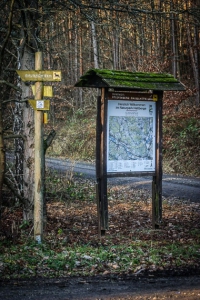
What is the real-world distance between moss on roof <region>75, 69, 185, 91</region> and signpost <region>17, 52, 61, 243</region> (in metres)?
1.00

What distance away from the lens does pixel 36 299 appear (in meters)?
5.37

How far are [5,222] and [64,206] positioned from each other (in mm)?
2931

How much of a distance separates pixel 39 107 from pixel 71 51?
10.1m

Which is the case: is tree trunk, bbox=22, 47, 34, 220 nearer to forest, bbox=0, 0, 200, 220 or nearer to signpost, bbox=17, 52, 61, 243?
forest, bbox=0, 0, 200, 220

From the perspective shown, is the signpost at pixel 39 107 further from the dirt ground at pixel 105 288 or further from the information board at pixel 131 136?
the dirt ground at pixel 105 288

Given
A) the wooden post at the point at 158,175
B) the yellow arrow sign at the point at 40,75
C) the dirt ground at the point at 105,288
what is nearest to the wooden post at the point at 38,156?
the yellow arrow sign at the point at 40,75

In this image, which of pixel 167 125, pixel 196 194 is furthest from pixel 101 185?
pixel 167 125

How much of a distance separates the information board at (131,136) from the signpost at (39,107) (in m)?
1.48

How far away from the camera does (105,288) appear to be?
19.2ft

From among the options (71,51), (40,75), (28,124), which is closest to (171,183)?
(71,51)

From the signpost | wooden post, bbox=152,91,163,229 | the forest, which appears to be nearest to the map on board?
wooden post, bbox=152,91,163,229

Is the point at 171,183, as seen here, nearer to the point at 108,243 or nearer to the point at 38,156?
the point at 108,243

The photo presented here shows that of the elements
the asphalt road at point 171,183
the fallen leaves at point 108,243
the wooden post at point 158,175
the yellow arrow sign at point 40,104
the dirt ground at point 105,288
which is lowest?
the fallen leaves at point 108,243

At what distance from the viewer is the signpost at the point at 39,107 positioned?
841cm
